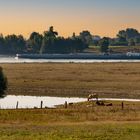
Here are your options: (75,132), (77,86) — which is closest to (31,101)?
(77,86)

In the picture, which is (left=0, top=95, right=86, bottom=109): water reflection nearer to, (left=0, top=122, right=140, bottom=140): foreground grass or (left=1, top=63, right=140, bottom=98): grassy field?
(left=1, top=63, right=140, bottom=98): grassy field

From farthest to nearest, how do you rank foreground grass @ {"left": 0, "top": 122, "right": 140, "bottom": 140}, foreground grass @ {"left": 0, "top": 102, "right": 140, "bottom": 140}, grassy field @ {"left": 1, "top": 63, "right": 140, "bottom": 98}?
grassy field @ {"left": 1, "top": 63, "right": 140, "bottom": 98} < foreground grass @ {"left": 0, "top": 102, "right": 140, "bottom": 140} < foreground grass @ {"left": 0, "top": 122, "right": 140, "bottom": 140}

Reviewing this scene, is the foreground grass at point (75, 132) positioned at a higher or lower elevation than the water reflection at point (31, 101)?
higher

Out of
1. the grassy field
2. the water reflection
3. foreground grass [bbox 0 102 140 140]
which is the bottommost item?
the water reflection

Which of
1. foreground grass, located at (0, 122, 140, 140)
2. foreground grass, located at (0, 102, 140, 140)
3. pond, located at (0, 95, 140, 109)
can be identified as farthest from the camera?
pond, located at (0, 95, 140, 109)

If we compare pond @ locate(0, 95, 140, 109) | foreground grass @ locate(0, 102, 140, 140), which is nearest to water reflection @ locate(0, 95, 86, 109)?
pond @ locate(0, 95, 140, 109)

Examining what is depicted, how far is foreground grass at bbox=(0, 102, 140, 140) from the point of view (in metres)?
40.0

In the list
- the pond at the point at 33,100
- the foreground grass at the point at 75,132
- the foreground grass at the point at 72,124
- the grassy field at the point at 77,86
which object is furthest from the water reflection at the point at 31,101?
the foreground grass at the point at 75,132

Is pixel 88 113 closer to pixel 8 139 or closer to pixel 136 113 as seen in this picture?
pixel 136 113

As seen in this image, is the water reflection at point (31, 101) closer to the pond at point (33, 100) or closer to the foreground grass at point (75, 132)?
the pond at point (33, 100)

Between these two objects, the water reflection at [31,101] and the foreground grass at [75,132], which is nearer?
the foreground grass at [75,132]

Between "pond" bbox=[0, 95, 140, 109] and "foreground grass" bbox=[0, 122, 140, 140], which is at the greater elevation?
"foreground grass" bbox=[0, 122, 140, 140]

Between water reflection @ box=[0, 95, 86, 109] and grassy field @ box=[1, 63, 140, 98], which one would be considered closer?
water reflection @ box=[0, 95, 86, 109]

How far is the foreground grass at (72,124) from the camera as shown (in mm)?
40031
